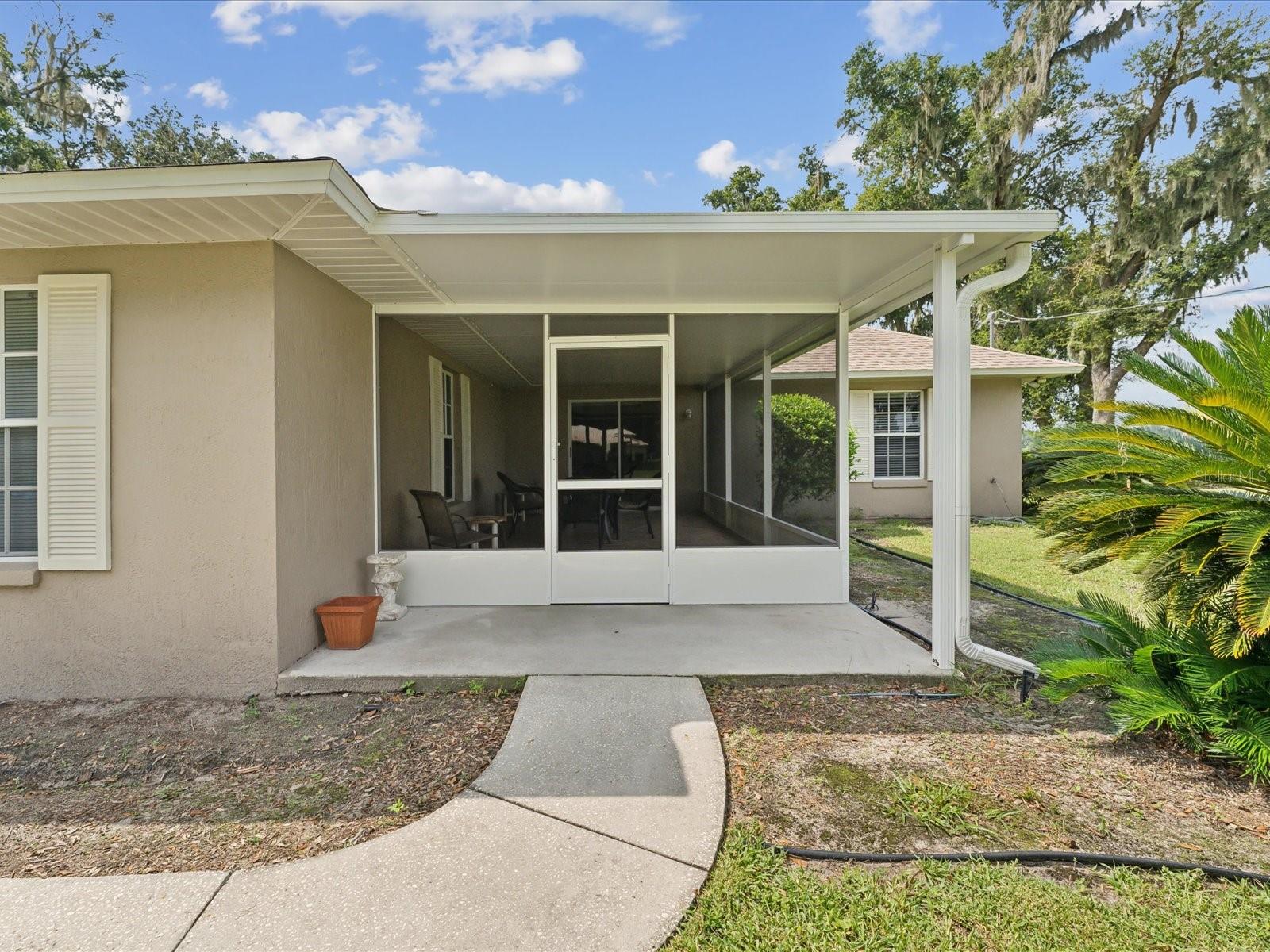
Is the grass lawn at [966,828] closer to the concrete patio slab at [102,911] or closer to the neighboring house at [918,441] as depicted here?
the concrete patio slab at [102,911]

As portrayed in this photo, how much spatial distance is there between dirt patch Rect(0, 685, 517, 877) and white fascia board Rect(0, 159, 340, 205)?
261 cm

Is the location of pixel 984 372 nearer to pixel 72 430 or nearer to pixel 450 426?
pixel 450 426

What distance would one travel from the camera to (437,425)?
6363 mm

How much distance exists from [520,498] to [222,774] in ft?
12.7

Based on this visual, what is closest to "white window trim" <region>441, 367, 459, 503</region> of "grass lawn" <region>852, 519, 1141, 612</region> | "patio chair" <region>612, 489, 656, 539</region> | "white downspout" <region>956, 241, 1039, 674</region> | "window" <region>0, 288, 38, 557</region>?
"patio chair" <region>612, 489, 656, 539</region>

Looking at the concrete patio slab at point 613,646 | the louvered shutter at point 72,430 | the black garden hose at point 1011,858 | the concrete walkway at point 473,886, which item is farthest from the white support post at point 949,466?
the louvered shutter at point 72,430

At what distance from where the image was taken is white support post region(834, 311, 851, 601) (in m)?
5.18

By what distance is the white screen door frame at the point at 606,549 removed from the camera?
5.05 metres

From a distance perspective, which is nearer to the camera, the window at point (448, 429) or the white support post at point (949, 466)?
the white support post at point (949, 466)

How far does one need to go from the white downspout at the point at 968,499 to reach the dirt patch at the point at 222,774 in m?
2.67

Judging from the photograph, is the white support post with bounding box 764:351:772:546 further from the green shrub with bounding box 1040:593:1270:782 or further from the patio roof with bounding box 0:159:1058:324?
the green shrub with bounding box 1040:593:1270:782

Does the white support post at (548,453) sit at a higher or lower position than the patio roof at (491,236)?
lower

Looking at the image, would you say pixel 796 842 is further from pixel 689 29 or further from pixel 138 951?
pixel 689 29

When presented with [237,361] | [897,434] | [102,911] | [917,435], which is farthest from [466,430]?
[917,435]
